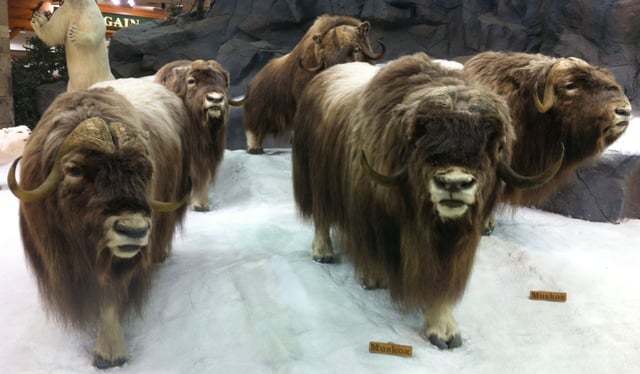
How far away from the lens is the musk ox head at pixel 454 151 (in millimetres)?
1949

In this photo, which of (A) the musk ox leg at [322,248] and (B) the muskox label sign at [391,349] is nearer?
(B) the muskox label sign at [391,349]

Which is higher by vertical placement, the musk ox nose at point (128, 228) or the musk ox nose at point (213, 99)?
the musk ox nose at point (213, 99)

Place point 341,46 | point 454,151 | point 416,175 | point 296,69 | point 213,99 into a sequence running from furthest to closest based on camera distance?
point 296,69
point 341,46
point 213,99
point 416,175
point 454,151

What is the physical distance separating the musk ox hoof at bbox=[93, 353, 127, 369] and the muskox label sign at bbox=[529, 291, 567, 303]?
7.55ft

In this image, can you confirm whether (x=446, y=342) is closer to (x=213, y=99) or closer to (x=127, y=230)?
(x=127, y=230)

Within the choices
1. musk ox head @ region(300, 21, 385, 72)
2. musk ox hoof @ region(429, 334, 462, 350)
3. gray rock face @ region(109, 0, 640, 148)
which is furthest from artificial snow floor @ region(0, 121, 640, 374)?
gray rock face @ region(109, 0, 640, 148)

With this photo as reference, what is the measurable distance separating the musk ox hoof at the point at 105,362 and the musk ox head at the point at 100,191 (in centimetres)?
59

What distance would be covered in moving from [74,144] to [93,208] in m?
0.25

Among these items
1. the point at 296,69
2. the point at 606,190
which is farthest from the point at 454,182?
the point at 296,69

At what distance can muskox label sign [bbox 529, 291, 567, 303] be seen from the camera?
3021mm

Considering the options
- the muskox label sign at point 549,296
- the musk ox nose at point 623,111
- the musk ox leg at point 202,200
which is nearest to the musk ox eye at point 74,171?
the muskox label sign at point 549,296

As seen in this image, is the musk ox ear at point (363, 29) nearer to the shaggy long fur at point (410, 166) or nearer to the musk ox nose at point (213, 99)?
the musk ox nose at point (213, 99)

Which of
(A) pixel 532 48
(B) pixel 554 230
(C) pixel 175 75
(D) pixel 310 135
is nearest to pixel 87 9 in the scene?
(C) pixel 175 75

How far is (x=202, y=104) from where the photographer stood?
4172 mm
